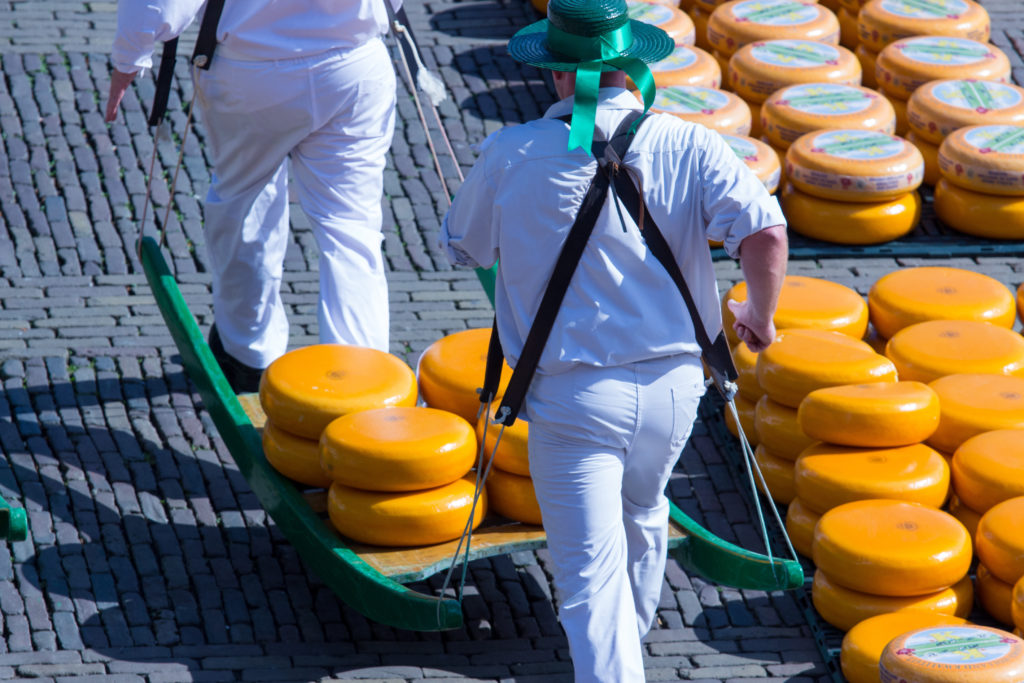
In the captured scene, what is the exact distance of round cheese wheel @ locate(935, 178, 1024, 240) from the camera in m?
6.89

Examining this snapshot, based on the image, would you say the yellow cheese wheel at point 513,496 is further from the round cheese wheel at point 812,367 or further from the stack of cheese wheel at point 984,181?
the stack of cheese wheel at point 984,181

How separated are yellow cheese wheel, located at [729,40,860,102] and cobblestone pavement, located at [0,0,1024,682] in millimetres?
1037

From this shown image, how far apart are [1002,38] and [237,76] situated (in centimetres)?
548

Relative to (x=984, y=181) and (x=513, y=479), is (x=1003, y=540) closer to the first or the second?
(x=513, y=479)

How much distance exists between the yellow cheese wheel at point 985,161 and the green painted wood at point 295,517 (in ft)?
12.1

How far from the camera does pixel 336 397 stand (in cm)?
455

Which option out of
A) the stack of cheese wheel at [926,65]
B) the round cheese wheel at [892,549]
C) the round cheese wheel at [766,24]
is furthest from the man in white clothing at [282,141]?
the stack of cheese wheel at [926,65]

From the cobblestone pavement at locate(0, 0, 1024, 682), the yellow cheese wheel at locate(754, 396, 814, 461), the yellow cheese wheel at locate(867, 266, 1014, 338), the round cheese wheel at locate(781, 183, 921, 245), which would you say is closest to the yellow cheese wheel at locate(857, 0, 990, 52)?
the round cheese wheel at locate(781, 183, 921, 245)

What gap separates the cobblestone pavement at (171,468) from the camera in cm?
441

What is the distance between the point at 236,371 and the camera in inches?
219

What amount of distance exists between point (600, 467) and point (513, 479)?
803mm

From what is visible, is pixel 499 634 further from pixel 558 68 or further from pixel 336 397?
pixel 558 68

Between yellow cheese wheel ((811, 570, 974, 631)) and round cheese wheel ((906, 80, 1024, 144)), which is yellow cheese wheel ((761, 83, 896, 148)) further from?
yellow cheese wheel ((811, 570, 974, 631))

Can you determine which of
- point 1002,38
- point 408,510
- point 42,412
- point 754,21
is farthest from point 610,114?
point 1002,38
